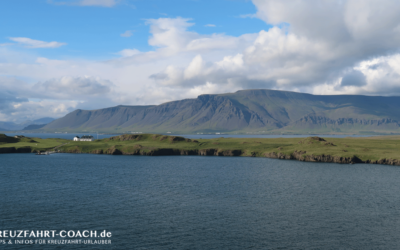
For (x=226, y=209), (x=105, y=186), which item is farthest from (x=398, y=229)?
(x=105, y=186)

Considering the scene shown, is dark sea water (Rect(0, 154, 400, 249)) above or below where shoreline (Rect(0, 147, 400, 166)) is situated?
below

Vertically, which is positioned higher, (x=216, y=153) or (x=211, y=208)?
(x=216, y=153)

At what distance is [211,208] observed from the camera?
67.2 metres

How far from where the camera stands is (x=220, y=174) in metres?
114

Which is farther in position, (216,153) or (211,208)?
(216,153)

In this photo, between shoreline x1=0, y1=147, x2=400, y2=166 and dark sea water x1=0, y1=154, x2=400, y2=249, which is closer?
dark sea water x1=0, y1=154, x2=400, y2=249

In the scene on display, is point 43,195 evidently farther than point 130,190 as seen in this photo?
No

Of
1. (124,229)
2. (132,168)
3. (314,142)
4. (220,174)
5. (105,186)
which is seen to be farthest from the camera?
(314,142)

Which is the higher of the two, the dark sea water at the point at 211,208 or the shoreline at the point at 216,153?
the shoreline at the point at 216,153

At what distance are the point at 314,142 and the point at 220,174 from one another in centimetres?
9534

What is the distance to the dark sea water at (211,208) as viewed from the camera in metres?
50.1

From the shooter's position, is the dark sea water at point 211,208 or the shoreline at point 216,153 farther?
the shoreline at point 216,153

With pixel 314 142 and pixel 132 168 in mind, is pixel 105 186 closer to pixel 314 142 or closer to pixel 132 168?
pixel 132 168

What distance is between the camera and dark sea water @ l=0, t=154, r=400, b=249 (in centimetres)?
5006
